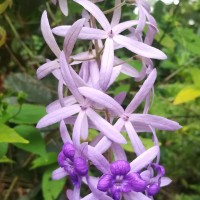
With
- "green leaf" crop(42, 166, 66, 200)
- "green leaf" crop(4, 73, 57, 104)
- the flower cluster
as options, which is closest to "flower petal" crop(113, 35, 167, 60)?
the flower cluster

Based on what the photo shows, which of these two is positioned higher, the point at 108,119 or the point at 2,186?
the point at 108,119

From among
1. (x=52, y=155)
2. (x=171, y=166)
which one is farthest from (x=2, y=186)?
(x=171, y=166)

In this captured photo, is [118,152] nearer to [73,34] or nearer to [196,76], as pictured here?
[73,34]

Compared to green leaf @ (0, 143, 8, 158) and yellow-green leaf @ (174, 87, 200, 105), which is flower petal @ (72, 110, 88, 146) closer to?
green leaf @ (0, 143, 8, 158)

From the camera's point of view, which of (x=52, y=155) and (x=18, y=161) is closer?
(x=52, y=155)

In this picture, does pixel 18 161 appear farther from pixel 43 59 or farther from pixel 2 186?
pixel 43 59

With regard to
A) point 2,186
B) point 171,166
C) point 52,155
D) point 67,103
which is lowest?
point 171,166
